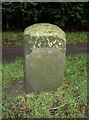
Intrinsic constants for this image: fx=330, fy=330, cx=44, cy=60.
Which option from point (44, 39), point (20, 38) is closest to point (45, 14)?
point (20, 38)

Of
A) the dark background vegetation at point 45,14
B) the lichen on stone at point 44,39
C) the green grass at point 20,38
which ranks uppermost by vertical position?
the lichen on stone at point 44,39

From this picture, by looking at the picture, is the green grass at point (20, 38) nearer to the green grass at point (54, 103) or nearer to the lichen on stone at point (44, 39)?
the green grass at point (54, 103)

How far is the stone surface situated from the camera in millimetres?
5152

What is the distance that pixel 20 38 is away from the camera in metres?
10.4

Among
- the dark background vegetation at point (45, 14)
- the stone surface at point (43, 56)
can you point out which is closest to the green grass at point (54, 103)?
the stone surface at point (43, 56)

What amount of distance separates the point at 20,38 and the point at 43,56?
5.32 metres

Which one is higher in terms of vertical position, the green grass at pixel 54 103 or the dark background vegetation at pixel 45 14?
the dark background vegetation at pixel 45 14

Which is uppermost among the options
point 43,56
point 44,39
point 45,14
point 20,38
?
point 44,39

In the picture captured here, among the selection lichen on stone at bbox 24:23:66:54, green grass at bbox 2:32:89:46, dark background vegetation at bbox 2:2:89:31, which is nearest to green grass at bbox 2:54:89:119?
lichen on stone at bbox 24:23:66:54

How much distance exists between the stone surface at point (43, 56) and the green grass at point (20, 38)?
4672mm

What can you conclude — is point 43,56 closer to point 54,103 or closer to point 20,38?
point 54,103

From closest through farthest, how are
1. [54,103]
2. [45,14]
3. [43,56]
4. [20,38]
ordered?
[54,103] → [43,56] → [20,38] → [45,14]

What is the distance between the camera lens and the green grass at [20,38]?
10.0 metres

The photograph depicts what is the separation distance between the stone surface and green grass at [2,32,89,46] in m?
4.67
